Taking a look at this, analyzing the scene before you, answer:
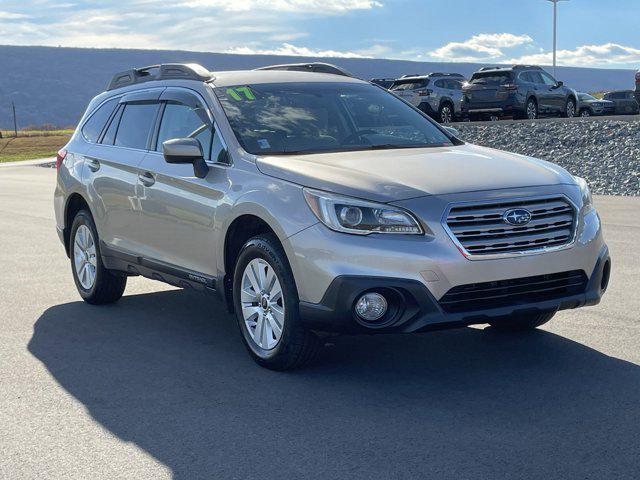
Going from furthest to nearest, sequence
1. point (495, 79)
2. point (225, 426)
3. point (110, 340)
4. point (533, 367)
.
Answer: point (495, 79), point (110, 340), point (533, 367), point (225, 426)

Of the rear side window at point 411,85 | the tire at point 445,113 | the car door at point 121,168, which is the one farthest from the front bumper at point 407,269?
the tire at point 445,113

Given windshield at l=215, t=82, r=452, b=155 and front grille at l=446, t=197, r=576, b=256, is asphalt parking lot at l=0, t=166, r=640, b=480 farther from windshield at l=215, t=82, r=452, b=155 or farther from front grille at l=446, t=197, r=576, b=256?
windshield at l=215, t=82, r=452, b=155

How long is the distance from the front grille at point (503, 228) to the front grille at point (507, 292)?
0.57ft

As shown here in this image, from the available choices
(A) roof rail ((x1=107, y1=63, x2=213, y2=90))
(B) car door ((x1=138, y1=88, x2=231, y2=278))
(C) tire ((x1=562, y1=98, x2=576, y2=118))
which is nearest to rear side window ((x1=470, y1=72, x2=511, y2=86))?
(C) tire ((x1=562, y1=98, x2=576, y2=118))

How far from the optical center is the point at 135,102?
832 centimetres

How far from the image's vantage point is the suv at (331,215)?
565cm

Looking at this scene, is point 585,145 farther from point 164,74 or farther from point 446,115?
point 164,74

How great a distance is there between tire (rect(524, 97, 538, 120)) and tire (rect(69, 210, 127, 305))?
2515cm

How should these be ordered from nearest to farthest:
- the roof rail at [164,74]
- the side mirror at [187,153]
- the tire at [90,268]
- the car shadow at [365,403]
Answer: the car shadow at [365,403]
the side mirror at [187,153]
the roof rail at [164,74]
the tire at [90,268]

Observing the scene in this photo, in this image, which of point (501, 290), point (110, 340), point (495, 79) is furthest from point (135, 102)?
point (495, 79)

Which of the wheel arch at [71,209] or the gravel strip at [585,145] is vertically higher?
the wheel arch at [71,209]

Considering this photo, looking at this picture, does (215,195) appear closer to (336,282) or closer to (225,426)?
(336,282)

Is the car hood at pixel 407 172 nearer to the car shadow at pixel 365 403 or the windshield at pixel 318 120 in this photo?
the windshield at pixel 318 120

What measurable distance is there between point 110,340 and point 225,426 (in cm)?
242
